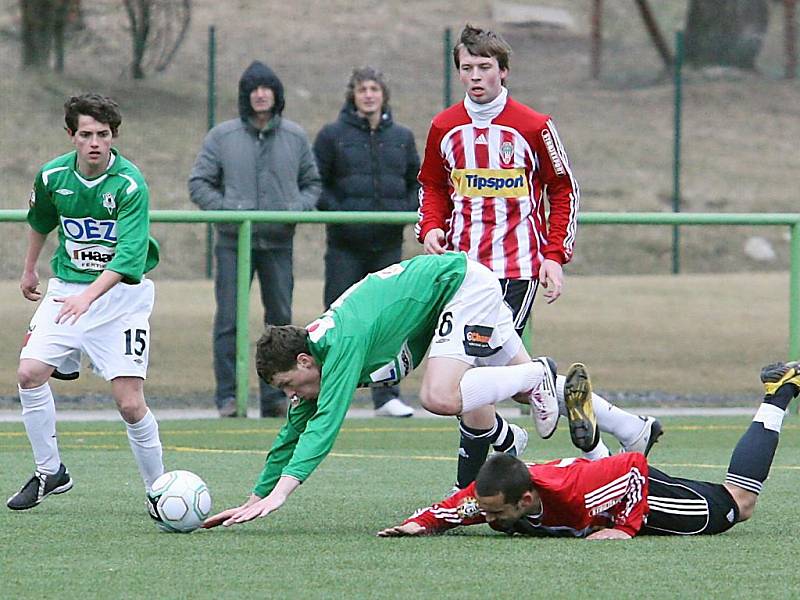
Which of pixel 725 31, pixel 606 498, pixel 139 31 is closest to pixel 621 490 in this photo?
pixel 606 498

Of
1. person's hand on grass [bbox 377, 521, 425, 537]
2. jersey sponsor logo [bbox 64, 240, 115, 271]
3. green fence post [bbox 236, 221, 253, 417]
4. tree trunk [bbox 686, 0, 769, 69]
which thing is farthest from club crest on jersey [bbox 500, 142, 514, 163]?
tree trunk [bbox 686, 0, 769, 69]

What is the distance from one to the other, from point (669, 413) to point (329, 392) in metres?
6.52

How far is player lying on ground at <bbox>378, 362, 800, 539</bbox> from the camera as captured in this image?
585 centimetres

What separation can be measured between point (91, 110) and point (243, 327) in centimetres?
474

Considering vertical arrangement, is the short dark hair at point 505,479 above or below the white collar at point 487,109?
below

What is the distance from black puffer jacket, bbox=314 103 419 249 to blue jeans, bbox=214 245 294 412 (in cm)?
46

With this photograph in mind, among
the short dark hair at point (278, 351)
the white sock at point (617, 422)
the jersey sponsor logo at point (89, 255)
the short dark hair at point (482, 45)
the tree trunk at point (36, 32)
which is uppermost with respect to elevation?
the tree trunk at point (36, 32)

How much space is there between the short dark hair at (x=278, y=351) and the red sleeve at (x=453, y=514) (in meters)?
0.74

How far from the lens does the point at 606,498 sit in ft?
19.7

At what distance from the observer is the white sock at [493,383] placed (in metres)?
6.50

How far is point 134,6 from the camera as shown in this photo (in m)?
24.3

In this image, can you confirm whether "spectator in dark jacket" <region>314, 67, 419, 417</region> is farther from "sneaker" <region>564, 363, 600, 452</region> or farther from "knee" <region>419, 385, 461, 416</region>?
"knee" <region>419, 385, 461, 416</region>

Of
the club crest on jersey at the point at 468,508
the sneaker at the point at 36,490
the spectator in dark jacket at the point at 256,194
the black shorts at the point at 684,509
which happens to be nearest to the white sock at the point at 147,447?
the sneaker at the point at 36,490

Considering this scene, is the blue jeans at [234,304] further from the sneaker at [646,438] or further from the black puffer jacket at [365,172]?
the sneaker at [646,438]
